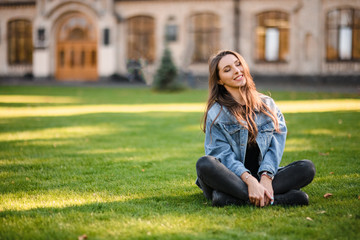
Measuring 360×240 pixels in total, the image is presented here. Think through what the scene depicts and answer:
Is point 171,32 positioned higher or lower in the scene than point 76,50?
higher

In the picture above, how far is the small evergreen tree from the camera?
2069 cm

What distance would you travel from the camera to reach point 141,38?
92.8 ft

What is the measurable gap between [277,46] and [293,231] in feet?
79.0

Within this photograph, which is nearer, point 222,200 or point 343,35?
point 222,200

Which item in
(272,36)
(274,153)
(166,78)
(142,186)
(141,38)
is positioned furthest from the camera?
(141,38)

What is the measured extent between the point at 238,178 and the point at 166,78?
57.3 feet

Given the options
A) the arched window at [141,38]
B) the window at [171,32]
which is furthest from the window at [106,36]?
the window at [171,32]

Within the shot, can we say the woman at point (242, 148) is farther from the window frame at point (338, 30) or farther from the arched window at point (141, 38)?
the arched window at point (141, 38)

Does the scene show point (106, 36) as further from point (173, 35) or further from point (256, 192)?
point (256, 192)

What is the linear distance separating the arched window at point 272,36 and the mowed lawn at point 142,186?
17.2 metres

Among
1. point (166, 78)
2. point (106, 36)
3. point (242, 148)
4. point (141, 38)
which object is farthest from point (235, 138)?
point (141, 38)

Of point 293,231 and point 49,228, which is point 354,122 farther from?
point 49,228

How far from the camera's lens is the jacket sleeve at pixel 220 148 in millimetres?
3602

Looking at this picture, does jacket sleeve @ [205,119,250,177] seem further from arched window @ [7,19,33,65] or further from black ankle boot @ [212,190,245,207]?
arched window @ [7,19,33,65]
